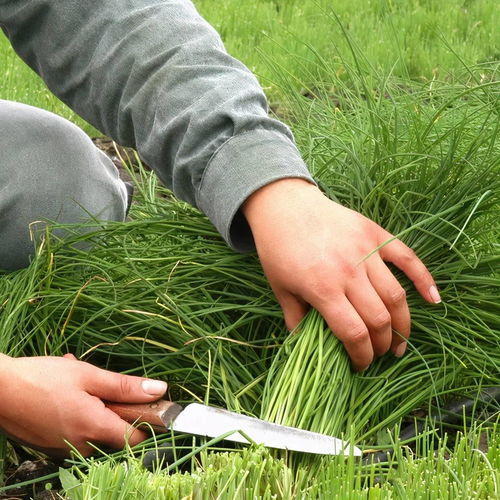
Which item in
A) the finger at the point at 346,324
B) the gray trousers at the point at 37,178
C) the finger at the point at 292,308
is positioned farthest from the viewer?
the gray trousers at the point at 37,178

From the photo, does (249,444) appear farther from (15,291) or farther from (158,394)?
(15,291)

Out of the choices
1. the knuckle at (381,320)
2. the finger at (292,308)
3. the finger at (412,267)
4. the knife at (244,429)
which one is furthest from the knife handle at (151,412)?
the finger at (412,267)

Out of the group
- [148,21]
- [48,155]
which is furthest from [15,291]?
[148,21]

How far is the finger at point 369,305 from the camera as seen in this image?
163cm

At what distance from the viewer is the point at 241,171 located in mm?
1734

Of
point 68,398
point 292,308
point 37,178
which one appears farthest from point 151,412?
point 37,178

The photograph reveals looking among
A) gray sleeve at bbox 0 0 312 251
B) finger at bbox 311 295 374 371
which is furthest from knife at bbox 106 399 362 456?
gray sleeve at bbox 0 0 312 251

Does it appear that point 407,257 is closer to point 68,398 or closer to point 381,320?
point 381,320

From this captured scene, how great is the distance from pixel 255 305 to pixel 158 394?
→ 0.30 meters

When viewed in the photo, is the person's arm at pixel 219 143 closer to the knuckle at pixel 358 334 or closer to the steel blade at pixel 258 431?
the knuckle at pixel 358 334

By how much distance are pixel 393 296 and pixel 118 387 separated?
1.67 ft

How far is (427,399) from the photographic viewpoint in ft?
6.10

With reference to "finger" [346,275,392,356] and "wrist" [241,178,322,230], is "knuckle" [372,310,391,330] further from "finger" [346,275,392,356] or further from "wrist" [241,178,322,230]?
"wrist" [241,178,322,230]

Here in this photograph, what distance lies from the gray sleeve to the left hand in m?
0.06
